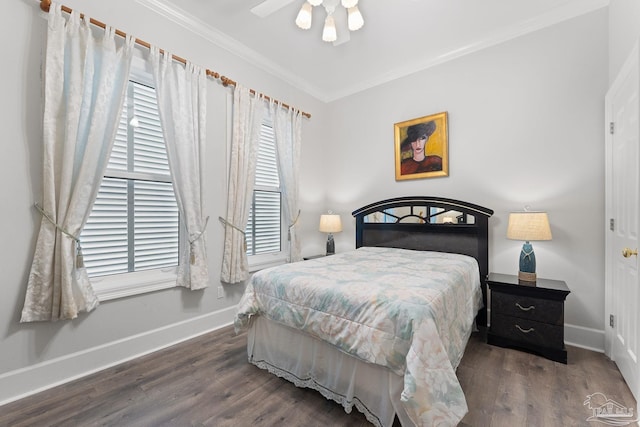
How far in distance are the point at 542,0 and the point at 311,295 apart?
3.31 m

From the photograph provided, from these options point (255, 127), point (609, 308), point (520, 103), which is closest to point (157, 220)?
point (255, 127)

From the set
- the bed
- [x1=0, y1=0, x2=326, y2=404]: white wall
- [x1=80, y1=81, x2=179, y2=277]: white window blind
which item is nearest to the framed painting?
the bed

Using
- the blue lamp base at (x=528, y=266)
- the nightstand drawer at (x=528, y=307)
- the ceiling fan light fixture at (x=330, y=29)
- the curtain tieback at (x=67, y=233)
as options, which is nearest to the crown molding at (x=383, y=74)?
the ceiling fan light fixture at (x=330, y=29)

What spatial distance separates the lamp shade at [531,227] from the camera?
233 cm

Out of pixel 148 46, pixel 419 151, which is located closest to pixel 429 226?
pixel 419 151

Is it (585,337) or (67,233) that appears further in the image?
(585,337)

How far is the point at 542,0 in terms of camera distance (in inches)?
97.7

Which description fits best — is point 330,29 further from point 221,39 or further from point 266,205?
point 266,205

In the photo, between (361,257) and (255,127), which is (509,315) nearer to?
(361,257)

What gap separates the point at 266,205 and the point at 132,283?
5.72 feet

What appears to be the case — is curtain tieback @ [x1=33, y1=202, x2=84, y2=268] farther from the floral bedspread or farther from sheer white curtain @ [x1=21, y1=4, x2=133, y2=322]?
the floral bedspread

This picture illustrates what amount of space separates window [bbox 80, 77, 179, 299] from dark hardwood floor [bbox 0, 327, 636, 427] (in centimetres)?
72

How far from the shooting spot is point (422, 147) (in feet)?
11.3

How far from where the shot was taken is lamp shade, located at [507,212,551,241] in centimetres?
233
